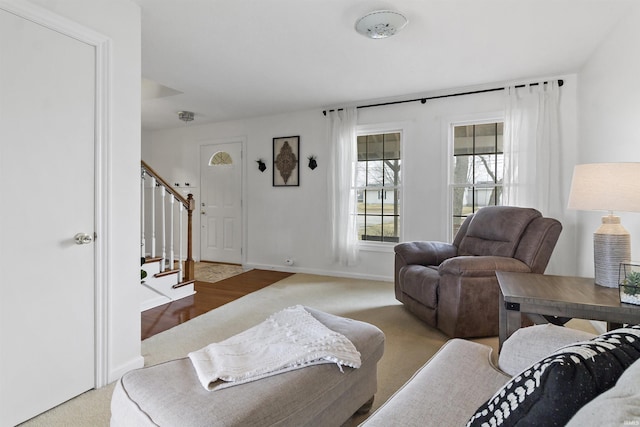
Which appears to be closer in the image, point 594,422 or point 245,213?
point 594,422

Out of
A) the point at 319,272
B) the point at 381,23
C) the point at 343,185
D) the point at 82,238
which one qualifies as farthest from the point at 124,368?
the point at 343,185

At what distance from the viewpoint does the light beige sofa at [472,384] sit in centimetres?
54

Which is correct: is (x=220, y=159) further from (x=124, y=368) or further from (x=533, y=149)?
(x=533, y=149)

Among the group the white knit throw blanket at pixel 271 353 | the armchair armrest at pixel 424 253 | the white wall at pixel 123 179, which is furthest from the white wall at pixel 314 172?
the white knit throw blanket at pixel 271 353

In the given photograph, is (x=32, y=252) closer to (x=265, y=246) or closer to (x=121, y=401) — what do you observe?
(x=121, y=401)

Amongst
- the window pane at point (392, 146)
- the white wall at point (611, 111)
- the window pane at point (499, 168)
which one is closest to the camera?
the white wall at point (611, 111)

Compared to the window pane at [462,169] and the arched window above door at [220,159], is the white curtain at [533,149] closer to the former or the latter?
the window pane at [462,169]

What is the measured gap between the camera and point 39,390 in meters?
1.71

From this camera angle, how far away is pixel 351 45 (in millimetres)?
2830

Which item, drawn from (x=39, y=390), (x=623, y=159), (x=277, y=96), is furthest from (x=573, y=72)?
(x=39, y=390)

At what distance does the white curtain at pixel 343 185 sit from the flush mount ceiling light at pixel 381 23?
1951mm

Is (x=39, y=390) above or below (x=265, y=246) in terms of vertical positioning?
below

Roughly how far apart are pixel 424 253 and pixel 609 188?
5.43 feet

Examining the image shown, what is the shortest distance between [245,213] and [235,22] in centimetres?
332
